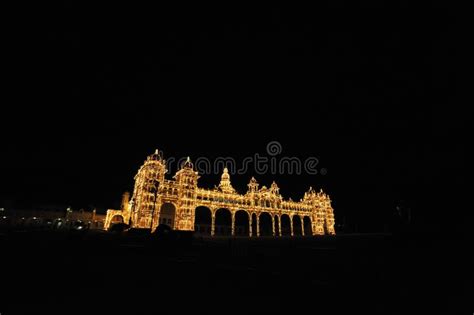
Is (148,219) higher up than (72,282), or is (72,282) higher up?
(148,219)

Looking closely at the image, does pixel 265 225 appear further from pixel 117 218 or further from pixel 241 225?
pixel 117 218

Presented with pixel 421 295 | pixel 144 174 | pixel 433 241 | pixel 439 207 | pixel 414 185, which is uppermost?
pixel 144 174

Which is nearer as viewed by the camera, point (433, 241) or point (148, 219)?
point (433, 241)

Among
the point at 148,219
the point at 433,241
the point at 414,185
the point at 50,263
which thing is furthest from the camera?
the point at 148,219

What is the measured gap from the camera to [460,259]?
41.9ft

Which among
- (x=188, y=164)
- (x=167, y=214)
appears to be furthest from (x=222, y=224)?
(x=188, y=164)

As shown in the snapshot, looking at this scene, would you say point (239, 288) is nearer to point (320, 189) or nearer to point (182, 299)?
point (182, 299)

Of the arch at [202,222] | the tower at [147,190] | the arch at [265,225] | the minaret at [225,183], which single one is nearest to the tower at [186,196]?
the tower at [147,190]

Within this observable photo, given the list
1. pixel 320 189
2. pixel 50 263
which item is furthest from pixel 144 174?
pixel 320 189

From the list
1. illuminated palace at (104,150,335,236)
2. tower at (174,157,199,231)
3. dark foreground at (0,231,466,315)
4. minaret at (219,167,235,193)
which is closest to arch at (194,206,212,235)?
illuminated palace at (104,150,335,236)

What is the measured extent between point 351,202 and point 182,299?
219ft

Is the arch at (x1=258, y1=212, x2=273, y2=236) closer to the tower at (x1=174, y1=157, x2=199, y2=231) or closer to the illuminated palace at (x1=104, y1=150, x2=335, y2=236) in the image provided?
the illuminated palace at (x1=104, y1=150, x2=335, y2=236)

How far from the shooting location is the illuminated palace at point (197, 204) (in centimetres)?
4491

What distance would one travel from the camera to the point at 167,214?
167 feet
